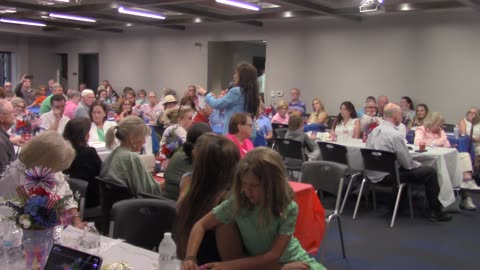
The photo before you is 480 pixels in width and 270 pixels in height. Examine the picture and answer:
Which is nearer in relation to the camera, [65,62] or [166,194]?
[166,194]

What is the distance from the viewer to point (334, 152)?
19.0 ft

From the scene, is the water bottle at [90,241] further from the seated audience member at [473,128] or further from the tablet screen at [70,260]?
the seated audience member at [473,128]

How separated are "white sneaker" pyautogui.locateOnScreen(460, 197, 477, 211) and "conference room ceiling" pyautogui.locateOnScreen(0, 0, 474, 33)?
335 cm

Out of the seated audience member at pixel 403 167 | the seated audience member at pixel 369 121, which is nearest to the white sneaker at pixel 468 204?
the seated audience member at pixel 403 167

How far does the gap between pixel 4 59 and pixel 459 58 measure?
14.1 metres

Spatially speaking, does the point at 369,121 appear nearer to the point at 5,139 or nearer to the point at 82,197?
the point at 82,197

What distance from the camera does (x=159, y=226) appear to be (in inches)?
109

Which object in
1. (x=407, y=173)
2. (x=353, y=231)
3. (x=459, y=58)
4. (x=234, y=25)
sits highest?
(x=234, y=25)

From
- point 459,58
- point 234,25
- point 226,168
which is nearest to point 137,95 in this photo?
point 234,25

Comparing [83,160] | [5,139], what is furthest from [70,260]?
[5,139]

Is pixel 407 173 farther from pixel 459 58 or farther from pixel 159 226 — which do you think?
pixel 459 58

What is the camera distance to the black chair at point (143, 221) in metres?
2.70

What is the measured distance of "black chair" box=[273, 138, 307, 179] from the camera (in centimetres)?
623

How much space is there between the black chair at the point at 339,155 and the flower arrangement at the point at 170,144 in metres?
1.94
